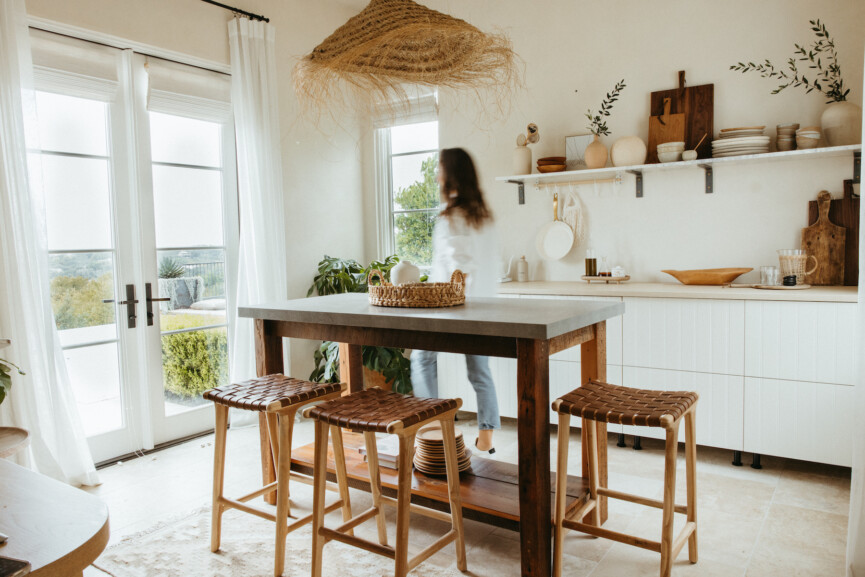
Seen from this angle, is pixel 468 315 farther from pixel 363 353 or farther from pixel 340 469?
pixel 363 353

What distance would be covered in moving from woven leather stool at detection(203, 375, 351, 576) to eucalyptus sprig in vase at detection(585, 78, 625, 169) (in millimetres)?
2231

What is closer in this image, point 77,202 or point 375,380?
point 77,202

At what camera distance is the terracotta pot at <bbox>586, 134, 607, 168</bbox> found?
3.78 meters

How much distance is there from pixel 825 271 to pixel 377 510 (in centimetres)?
258

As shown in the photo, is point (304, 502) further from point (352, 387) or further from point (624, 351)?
point (624, 351)

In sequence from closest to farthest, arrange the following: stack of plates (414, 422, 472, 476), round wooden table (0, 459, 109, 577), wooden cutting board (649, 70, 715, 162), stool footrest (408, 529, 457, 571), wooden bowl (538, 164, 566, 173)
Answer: round wooden table (0, 459, 109, 577) < stool footrest (408, 529, 457, 571) < stack of plates (414, 422, 472, 476) < wooden cutting board (649, 70, 715, 162) < wooden bowl (538, 164, 566, 173)

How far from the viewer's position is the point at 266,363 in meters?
2.74

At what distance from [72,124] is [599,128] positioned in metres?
2.93

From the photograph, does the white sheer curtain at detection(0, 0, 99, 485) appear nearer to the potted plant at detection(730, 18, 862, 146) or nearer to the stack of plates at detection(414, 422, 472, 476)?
the stack of plates at detection(414, 422, 472, 476)

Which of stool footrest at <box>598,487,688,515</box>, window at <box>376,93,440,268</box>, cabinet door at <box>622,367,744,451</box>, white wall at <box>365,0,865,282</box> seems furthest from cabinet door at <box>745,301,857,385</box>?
window at <box>376,93,440,268</box>

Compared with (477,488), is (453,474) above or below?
above

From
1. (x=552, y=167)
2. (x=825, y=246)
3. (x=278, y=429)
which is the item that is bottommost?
(x=278, y=429)

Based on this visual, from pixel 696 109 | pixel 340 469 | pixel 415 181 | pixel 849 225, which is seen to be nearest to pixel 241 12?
pixel 415 181

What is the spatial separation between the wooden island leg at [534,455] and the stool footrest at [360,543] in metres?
0.44
